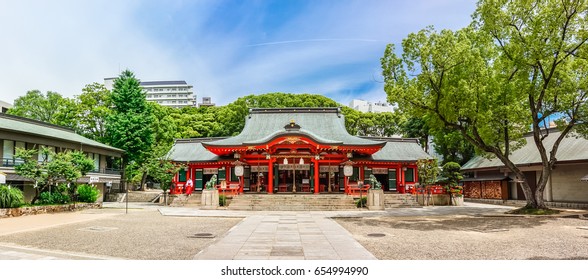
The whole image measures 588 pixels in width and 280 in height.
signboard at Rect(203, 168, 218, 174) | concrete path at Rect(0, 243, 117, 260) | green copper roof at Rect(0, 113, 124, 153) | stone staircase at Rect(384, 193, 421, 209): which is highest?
green copper roof at Rect(0, 113, 124, 153)

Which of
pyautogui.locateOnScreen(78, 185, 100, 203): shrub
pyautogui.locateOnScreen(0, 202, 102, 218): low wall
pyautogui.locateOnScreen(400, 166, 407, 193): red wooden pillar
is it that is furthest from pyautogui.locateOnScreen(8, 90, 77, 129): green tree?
pyautogui.locateOnScreen(400, 166, 407, 193): red wooden pillar

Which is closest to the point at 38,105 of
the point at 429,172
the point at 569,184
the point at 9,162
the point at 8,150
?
the point at 8,150

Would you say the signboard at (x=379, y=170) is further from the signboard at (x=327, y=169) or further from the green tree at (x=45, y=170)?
the green tree at (x=45, y=170)

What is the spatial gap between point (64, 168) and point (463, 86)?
22.9 metres

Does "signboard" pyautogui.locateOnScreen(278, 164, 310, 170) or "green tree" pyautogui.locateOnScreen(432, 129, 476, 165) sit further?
"green tree" pyautogui.locateOnScreen(432, 129, 476, 165)

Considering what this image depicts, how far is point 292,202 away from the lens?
82.4 feet

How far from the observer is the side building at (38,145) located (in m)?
25.6

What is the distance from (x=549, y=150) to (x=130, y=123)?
36.7 meters

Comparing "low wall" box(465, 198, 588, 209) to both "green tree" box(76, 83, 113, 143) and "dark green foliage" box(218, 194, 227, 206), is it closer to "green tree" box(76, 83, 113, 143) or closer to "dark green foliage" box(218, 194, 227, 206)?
"dark green foliage" box(218, 194, 227, 206)

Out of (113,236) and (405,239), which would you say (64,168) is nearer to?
(113,236)

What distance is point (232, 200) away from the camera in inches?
1003

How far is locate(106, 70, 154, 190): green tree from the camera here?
37250 millimetres

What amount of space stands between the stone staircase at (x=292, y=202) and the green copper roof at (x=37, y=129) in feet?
51.3

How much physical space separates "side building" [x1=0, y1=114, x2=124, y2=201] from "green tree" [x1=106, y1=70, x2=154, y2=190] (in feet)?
4.52
